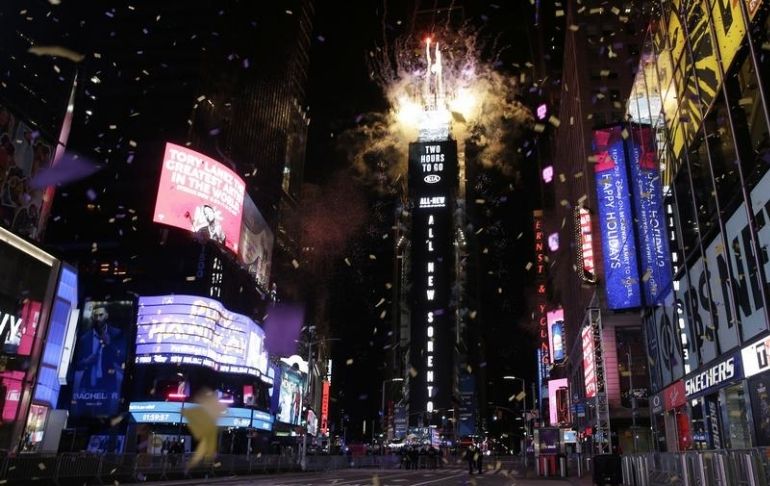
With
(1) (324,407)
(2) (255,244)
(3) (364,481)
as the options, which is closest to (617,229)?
(3) (364,481)

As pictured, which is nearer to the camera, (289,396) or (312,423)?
(289,396)

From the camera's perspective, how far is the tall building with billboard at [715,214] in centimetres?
1341

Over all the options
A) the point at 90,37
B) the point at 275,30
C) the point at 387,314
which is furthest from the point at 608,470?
the point at 387,314

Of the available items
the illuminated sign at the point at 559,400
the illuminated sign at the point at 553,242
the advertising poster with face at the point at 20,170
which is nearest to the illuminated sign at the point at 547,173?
the illuminated sign at the point at 553,242

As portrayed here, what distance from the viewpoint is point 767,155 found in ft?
42.5

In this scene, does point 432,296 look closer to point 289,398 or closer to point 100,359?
point 289,398

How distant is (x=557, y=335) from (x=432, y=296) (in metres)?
61.5

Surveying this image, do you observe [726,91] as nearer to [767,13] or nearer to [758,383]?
[767,13]

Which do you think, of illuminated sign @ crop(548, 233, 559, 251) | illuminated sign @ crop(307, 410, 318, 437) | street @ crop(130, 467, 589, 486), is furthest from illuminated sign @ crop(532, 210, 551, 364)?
street @ crop(130, 467, 589, 486)

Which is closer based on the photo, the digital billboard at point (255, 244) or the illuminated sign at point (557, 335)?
the digital billboard at point (255, 244)

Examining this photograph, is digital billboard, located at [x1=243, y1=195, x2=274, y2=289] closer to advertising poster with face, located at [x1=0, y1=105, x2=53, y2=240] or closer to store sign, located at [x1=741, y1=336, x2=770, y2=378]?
advertising poster with face, located at [x1=0, y1=105, x2=53, y2=240]

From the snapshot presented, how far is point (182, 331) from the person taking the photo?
48.2 m

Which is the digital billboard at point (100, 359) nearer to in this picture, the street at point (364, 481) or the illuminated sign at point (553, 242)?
the street at point (364, 481)

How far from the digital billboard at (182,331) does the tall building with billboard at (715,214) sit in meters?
37.5
